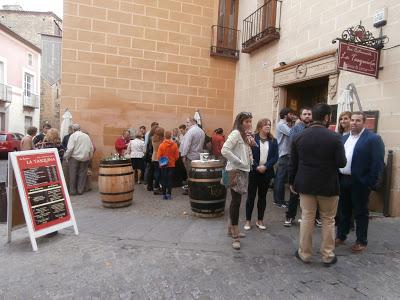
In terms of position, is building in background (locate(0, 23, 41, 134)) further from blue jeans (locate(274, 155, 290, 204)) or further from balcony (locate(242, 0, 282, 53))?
blue jeans (locate(274, 155, 290, 204))

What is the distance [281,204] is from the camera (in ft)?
20.4

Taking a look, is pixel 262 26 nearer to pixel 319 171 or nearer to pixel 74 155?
pixel 74 155

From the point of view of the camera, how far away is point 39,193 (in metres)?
4.29

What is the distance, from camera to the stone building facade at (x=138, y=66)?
9.00 meters

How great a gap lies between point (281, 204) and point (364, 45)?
3.02 m

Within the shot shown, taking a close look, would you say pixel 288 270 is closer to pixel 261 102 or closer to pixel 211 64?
pixel 261 102

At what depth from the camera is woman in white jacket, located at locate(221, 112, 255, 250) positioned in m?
4.21

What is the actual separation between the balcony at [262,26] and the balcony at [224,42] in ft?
1.51

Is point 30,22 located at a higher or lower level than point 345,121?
higher

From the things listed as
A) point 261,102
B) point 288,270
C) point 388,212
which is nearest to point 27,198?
point 288,270

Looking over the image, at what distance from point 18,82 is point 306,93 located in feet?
76.7

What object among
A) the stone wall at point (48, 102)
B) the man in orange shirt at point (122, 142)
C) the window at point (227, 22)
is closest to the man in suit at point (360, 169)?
the man in orange shirt at point (122, 142)

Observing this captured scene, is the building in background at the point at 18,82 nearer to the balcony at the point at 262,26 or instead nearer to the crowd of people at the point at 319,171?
the balcony at the point at 262,26

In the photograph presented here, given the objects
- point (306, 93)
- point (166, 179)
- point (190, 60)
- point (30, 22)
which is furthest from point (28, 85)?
point (306, 93)
